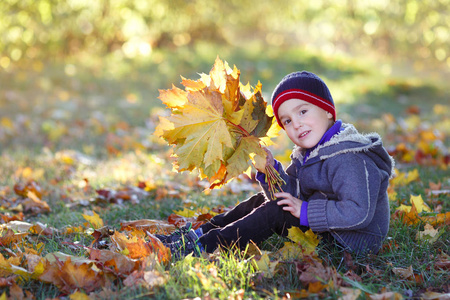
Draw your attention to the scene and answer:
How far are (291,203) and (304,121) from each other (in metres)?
0.44

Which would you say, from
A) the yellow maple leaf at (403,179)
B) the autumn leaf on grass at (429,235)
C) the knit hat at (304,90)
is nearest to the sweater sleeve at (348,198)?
the knit hat at (304,90)

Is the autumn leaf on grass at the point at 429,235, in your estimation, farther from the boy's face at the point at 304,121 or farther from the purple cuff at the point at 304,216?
the boy's face at the point at 304,121

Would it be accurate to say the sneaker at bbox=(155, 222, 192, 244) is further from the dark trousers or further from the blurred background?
the blurred background

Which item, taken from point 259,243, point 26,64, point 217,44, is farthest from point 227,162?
point 217,44

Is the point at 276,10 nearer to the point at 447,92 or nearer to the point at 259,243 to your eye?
the point at 447,92

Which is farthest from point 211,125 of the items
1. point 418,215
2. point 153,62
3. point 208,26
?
point 208,26

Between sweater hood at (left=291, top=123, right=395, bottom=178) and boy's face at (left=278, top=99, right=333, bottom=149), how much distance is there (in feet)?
0.24

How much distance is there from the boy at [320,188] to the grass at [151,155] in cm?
11

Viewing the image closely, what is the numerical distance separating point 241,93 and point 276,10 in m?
15.5

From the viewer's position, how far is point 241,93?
2312 mm

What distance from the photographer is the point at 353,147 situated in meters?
2.29

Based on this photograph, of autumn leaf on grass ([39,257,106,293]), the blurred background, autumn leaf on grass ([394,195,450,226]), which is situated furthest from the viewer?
the blurred background

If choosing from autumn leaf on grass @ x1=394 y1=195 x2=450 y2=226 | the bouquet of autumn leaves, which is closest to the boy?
the bouquet of autumn leaves

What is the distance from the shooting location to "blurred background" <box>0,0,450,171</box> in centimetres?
693
